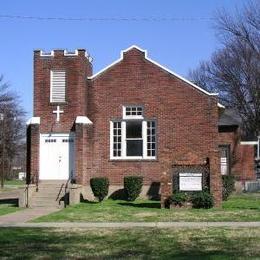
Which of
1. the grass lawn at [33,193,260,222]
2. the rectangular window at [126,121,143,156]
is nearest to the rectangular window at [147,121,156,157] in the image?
the rectangular window at [126,121,143,156]

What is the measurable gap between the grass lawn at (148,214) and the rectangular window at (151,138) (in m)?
5.42

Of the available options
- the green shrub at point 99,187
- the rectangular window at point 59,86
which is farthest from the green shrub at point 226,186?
the rectangular window at point 59,86

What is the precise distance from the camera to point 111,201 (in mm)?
29141

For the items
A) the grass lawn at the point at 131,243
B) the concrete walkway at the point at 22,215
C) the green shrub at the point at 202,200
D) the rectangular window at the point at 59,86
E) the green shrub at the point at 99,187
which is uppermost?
the rectangular window at the point at 59,86

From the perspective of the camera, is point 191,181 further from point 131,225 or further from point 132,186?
point 131,225

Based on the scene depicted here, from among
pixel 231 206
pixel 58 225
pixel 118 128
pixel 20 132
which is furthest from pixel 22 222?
pixel 20 132

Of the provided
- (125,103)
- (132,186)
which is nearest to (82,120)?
(125,103)

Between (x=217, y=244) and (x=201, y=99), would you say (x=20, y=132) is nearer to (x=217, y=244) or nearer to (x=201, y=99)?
(x=201, y=99)

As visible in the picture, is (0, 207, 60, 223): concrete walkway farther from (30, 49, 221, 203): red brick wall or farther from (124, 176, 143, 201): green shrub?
(30, 49, 221, 203): red brick wall

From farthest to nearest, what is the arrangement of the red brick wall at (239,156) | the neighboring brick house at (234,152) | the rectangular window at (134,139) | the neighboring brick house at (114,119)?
the red brick wall at (239,156)
the neighboring brick house at (234,152)
the rectangular window at (134,139)
the neighboring brick house at (114,119)

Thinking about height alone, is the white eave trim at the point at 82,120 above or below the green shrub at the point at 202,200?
above

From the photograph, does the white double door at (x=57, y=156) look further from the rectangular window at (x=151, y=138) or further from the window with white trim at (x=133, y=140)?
the rectangular window at (x=151, y=138)

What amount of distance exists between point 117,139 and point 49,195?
4.71 metres

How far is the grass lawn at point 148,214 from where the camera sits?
1984 cm
